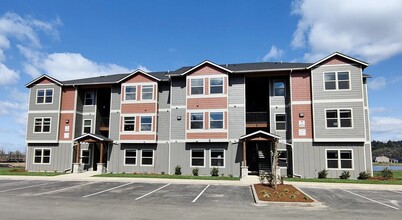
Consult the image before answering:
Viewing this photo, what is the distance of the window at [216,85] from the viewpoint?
84.9ft

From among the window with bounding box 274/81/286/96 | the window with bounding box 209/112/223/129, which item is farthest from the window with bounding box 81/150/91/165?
the window with bounding box 274/81/286/96

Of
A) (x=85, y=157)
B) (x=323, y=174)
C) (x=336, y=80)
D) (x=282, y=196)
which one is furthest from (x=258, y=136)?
(x=85, y=157)

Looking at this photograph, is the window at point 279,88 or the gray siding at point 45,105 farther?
the gray siding at point 45,105

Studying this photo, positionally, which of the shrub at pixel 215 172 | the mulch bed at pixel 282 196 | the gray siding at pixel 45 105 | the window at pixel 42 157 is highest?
the gray siding at pixel 45 105

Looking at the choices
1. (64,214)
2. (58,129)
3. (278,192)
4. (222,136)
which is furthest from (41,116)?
(278,192)

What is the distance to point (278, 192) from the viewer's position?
47.9 ft

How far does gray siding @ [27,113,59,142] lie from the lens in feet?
94.6

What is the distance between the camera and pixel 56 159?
94.4 ft

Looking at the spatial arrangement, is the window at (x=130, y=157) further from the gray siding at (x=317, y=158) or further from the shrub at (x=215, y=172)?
the gray siding at (x=317, y=158)

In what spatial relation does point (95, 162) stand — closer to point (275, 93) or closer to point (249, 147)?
point (249, 147)

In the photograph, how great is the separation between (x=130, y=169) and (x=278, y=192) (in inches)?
652

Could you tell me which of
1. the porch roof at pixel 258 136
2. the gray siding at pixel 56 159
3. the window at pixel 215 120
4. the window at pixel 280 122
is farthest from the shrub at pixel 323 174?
the gray siding at pixel 56 159

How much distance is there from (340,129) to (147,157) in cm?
1670

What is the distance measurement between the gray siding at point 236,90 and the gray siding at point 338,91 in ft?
19.3
